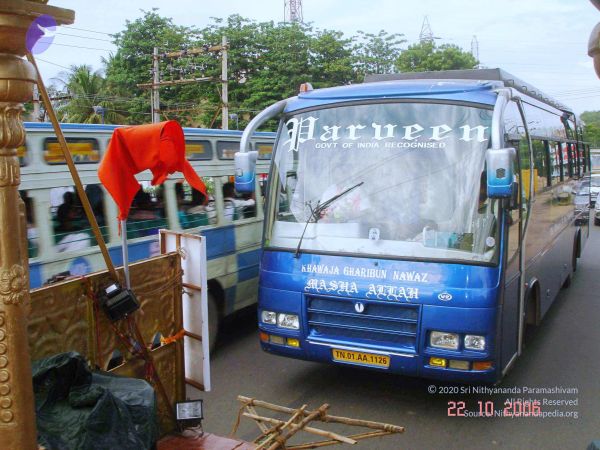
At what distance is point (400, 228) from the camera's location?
Answer: 204 inches

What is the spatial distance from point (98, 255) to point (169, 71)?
23933 mm

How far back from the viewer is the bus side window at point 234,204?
751cm

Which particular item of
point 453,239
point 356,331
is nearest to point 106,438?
point 356,331

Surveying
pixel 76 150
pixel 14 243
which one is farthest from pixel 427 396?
pixel 14 243

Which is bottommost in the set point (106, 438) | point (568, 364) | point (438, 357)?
point (568, 364)

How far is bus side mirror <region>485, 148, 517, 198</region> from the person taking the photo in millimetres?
4465

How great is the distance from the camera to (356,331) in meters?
5.18

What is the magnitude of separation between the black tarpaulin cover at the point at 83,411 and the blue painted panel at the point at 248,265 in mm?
4696

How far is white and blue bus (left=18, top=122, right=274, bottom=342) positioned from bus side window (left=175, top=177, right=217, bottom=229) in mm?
12

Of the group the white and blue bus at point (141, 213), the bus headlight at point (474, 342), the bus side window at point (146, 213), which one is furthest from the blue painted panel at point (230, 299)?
the bus headlight at point (474, 342)

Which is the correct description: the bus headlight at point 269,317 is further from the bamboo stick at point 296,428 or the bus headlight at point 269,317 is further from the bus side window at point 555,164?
the bus side window at point 555,164

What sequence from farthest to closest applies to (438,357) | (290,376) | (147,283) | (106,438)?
1. (290,376)
2. (438,357)
3. (147,283)
4. (106,438)

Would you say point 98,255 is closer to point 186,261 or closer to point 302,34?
point 186,261

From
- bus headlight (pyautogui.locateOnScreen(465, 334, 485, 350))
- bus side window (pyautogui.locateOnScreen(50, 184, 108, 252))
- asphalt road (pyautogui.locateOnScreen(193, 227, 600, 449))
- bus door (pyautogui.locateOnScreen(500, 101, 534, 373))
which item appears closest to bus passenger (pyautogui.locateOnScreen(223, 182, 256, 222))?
asphalt road (pyautogui.locateOnScreen(193, 227, 600, 449))
